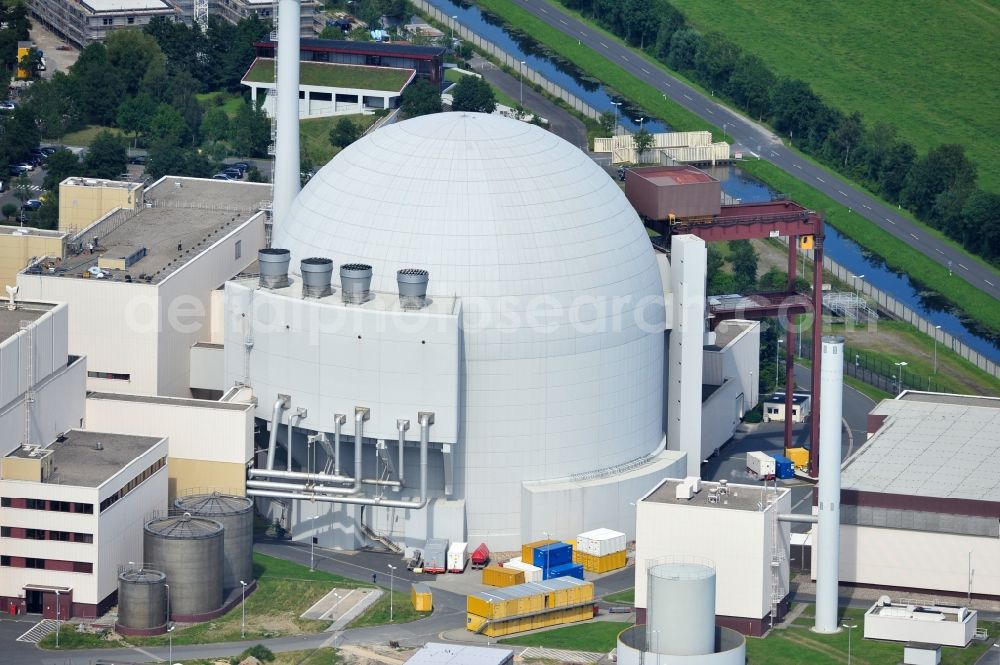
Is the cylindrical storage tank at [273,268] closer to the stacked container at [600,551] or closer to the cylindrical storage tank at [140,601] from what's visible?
the cylindrical storage tank at [140,601]

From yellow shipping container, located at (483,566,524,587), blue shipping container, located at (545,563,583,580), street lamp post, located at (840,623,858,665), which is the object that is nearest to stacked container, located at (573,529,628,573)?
blue shipping container, located at (545,563,583,580)

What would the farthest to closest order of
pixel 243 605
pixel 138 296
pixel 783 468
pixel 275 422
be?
pixel 783 468
pixel 138 296
pixel 275 422
pixel 243 605

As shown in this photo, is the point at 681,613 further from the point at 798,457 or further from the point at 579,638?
the point at 798,457

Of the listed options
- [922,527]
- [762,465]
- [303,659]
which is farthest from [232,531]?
[762,465]

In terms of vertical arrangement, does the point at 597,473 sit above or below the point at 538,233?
below

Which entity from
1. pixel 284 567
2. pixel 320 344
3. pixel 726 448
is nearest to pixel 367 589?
pixel 284 567

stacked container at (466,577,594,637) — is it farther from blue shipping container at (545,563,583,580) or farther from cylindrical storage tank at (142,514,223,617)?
cylindrical storage tank at (142,514,223,617)

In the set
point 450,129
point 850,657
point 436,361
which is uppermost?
point 450,129

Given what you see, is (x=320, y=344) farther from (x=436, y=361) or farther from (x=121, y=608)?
(x=121, y=608)
